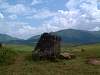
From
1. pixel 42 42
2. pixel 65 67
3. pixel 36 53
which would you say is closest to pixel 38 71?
pixel 65 67

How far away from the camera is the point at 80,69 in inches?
1231

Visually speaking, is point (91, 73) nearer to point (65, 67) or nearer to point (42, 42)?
point (65, 67)

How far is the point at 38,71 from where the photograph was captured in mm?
30391

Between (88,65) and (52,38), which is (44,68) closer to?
(88,65)

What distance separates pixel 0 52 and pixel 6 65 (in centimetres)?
492

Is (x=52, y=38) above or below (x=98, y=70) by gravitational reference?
above

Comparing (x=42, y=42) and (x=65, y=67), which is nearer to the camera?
(x=65, y=67)

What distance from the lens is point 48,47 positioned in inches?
1745

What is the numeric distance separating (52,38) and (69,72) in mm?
16580

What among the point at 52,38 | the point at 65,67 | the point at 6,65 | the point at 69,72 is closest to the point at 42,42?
the point at 52,38

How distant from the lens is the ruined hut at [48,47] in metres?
42.2

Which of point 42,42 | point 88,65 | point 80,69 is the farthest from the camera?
point 42,42

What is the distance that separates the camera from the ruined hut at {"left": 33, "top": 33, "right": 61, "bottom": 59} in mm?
42219

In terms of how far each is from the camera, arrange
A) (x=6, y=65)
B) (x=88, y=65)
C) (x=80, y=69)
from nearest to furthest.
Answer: (x=80, y=69)
(x=88, y=65)
(x=6, y=65)
